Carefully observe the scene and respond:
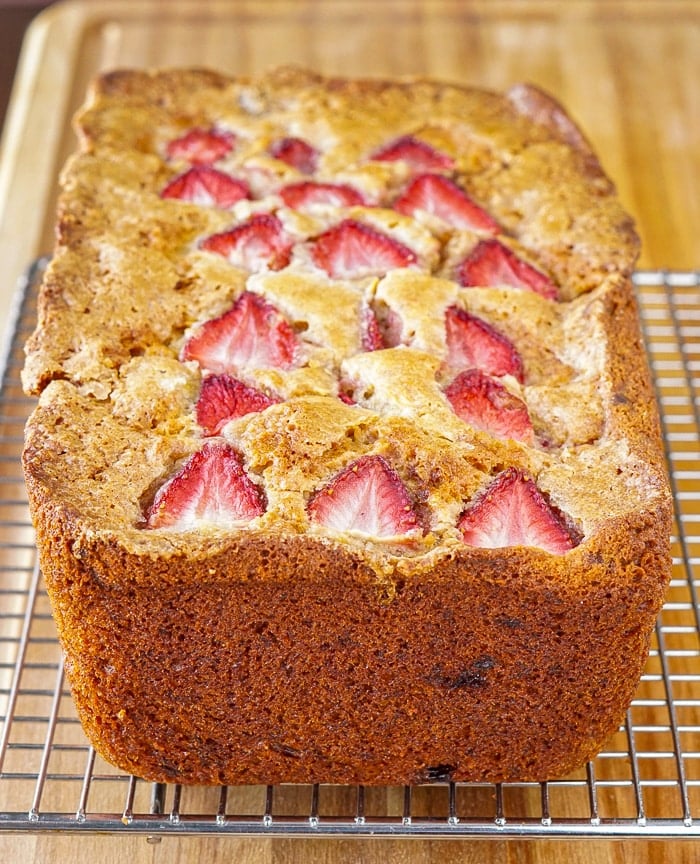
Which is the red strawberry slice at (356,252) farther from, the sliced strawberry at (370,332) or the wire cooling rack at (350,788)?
the wire cooling rack at (350,788)

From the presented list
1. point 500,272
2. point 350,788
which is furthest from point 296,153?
point 350,788

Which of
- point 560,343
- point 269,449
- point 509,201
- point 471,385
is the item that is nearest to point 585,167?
point 509,201

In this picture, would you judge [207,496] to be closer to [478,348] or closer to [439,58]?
[478,348]

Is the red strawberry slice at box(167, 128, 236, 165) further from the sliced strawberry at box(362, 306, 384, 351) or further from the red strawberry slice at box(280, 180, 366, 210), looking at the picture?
the sliced strawberry at box(362, 306, 384, 351)

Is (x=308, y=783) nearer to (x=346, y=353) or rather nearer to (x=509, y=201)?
(x=346, y=353)

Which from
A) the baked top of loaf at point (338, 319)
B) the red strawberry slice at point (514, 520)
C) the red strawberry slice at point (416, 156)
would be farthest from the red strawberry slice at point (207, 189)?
the red strawberry slice at point (514, 520)

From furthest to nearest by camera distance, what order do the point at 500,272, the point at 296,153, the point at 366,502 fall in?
the point at 296,153 → the point at 500,272 → the point at 366,502

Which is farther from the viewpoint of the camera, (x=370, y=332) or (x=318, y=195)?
(x=318, y=195)
